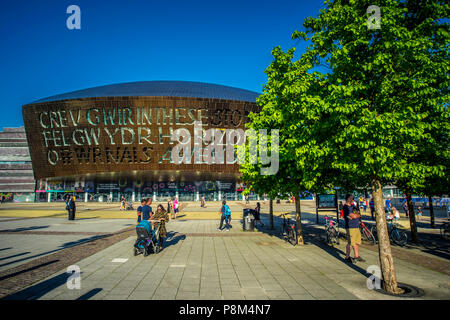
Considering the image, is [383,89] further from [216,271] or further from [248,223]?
[248,223]

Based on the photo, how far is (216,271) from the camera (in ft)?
24.8

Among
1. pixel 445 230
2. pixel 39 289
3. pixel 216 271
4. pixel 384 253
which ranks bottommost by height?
pixel 445 230

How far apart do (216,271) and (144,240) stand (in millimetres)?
3411

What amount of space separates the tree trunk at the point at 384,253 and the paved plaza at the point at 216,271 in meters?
0.47

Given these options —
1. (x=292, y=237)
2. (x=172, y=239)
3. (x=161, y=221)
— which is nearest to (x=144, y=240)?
(x=161, y=221)

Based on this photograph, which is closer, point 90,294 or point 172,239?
point 90,294

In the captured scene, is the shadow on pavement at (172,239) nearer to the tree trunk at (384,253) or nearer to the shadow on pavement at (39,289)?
the shadow on pavement at (39,289)

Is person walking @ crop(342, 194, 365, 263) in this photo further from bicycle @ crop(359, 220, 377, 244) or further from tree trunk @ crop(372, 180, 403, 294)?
bicycle @ crop(359, 220, 377, 244)

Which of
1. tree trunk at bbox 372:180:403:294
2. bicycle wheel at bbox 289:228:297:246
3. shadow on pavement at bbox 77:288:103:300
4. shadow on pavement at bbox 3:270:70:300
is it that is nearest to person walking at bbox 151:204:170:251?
shadow on pavement at bbox 3:270:70:300

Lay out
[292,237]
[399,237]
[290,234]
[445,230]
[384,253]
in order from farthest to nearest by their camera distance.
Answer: [445,230]
[290,234]
[292,237]
[399,237]
[384,253]

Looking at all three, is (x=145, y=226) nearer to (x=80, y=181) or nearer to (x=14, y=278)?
A: (x=14, y=278)
